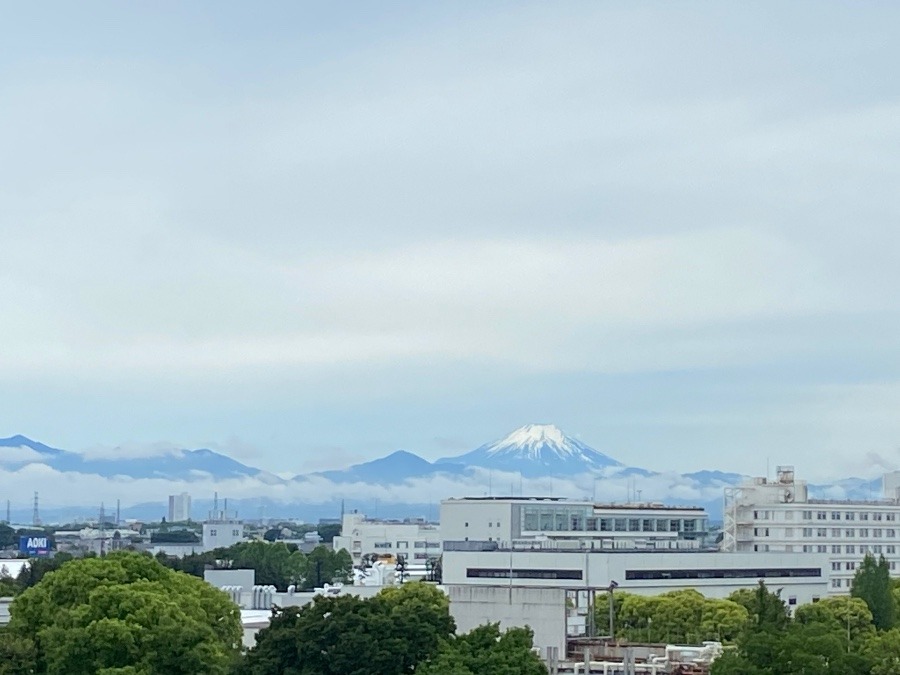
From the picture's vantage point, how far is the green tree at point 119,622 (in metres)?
39.8

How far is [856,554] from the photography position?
9712 cm

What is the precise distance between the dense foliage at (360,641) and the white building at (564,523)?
2258 inches

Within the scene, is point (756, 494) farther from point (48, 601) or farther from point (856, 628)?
point (48, 601)

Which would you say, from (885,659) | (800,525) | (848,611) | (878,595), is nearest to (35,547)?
(800,525)

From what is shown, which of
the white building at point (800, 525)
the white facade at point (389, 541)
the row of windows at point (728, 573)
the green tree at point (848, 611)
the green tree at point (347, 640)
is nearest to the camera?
the green tree at point (347, 640)

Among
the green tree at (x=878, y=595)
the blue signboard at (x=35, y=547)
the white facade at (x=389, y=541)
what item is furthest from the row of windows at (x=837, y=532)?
the blue signboard at (x=35, y=547)

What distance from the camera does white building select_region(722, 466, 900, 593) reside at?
9444cm

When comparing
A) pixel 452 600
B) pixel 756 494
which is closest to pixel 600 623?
pixel 452 600

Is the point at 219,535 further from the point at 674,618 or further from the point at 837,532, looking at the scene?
the point at 674,618

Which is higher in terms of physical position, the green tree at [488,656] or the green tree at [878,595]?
the green tree at [878,595]

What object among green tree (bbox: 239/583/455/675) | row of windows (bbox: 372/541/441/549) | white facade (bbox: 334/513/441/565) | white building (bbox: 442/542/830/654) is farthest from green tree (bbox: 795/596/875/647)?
row of windows (bbox: 372/541/441/549)

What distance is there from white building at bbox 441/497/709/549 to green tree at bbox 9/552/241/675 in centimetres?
5541

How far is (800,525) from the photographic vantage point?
3716 inches

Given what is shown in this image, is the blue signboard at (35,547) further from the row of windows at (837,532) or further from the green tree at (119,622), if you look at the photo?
the green tree at (119,622)
